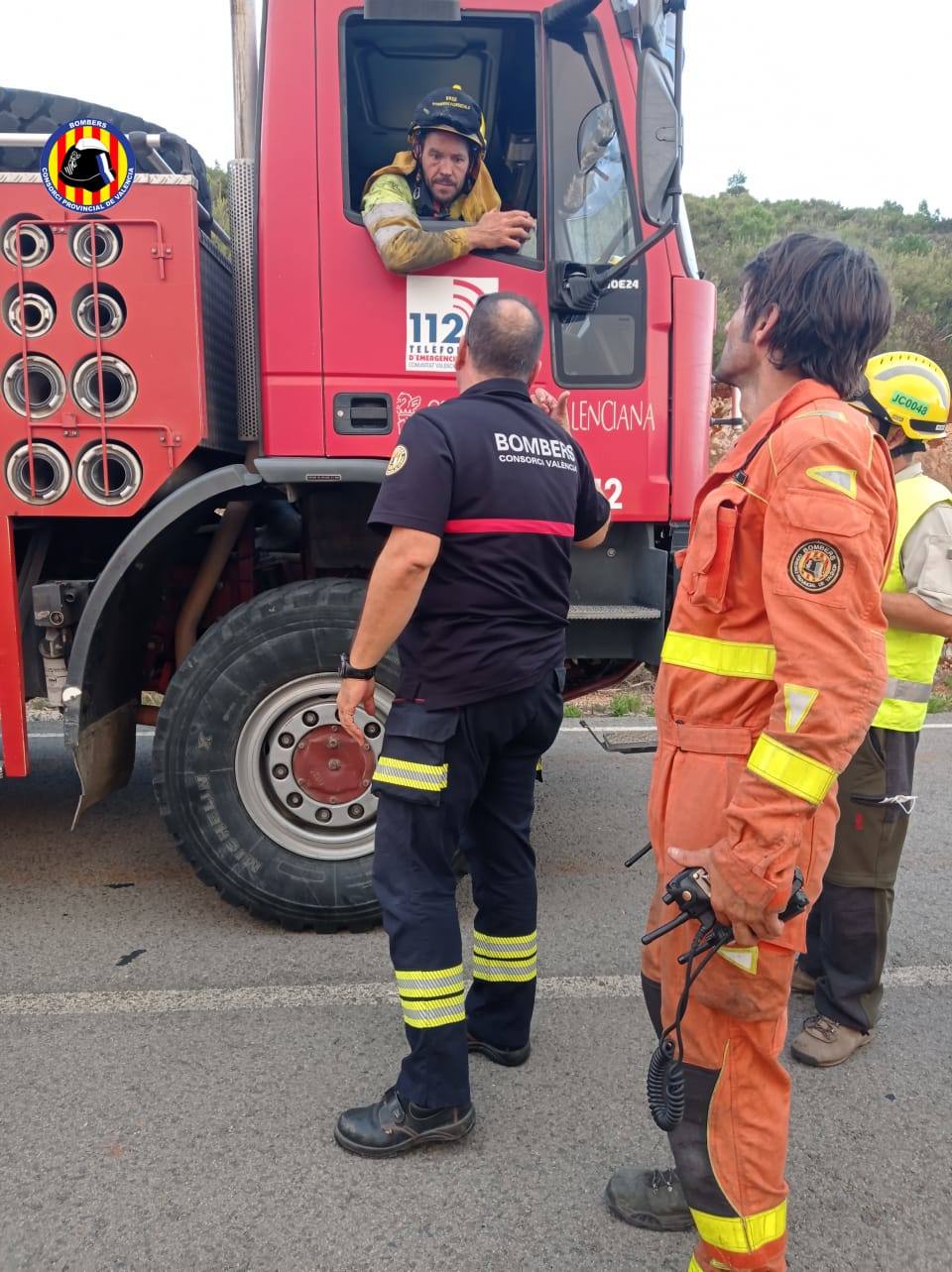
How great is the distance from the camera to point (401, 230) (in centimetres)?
321

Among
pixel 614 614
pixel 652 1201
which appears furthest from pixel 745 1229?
pixel 614 614

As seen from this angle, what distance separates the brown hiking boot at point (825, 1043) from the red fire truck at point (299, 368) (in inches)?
53.1

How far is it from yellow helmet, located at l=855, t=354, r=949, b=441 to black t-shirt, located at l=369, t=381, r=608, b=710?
1016mm

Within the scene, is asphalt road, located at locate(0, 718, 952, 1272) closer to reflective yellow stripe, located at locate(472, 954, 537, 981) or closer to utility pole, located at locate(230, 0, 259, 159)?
reflective yellow stripe, located at locate(472, 954, 537, 981)

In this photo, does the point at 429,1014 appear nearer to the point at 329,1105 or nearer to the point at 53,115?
the point at 329,1105

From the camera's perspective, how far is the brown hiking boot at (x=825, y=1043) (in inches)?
109

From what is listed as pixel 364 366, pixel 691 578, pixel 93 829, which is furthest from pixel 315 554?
pixel 691 578

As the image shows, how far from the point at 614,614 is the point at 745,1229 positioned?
2085 millimetres

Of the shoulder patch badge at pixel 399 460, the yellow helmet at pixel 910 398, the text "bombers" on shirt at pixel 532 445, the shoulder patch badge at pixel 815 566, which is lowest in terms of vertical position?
the shoulder patch badge at pixel 815 566

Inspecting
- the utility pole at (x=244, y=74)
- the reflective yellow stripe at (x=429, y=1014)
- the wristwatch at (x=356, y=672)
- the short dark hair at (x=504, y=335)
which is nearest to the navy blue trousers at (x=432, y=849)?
the reflective yellow stripe at (x=429, y=1014)

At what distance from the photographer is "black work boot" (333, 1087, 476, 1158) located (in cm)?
234

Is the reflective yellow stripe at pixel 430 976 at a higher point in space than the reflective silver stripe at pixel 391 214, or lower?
lower

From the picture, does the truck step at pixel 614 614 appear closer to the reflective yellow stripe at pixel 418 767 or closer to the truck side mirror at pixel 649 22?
the reflective yellow stripe at pixel 418 767

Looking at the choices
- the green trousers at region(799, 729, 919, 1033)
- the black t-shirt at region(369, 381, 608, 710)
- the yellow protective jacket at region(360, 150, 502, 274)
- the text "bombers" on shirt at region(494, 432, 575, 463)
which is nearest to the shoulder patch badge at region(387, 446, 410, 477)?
the black t-shirt at region(369, 381, 608, 710)
